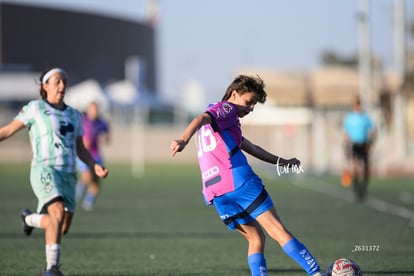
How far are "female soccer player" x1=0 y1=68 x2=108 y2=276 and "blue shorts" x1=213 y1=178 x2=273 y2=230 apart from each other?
1.66m

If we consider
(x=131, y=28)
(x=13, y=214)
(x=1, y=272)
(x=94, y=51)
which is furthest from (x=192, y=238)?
(x=131, y=28)

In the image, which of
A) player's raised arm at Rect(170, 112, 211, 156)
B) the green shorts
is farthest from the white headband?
player's raised arm at Rect(170, 112, 211, 156)

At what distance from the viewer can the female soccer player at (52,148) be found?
10250mm

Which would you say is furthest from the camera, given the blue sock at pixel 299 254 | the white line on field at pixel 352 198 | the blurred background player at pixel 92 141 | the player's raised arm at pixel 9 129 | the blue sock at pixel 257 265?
the blurred background player at pixel 92 141

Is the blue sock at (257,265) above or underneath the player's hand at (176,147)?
underneath

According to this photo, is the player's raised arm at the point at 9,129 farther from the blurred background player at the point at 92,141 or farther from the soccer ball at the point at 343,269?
the blurred background player at the point at 92,141

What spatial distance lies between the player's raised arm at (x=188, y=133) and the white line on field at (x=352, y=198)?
864cm

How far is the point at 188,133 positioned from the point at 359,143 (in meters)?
14.5

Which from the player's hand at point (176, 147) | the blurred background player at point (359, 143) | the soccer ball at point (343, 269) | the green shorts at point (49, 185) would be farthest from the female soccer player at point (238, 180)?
the blurred background player at point (359, 143)

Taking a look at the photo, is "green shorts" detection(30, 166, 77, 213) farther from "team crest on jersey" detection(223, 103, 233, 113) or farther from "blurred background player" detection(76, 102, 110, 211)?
"blurred background player" detection(76, 102, 110, 211)

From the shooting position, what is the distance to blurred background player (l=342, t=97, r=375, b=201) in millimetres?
22188

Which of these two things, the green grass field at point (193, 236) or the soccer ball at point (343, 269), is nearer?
the soccer ball at point (343, 269)

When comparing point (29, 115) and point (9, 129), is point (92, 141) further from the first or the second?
point (9, 129)

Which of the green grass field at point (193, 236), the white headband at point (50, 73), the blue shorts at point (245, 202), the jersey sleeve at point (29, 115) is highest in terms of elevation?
the white headband at point (50, 73)
